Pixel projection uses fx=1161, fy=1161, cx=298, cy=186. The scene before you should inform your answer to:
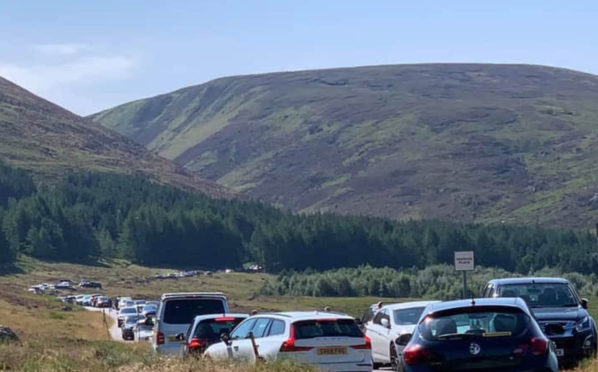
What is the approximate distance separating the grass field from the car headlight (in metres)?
1.94

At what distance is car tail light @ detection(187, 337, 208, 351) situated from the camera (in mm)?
21172

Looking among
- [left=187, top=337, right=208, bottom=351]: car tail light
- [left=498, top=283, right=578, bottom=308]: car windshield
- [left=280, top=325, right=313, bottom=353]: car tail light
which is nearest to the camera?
[left=280, top=325, right=313, bottom=353]: car tail light

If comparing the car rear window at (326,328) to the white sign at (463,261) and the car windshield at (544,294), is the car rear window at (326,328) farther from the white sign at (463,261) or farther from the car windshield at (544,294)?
the white sign at (463,261)

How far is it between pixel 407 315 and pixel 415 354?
9.03 m

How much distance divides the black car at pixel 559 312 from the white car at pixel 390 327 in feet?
5.13

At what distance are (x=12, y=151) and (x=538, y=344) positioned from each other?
17298 cm

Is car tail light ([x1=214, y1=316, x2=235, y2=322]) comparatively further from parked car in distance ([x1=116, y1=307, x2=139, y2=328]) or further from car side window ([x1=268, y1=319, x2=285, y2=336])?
parked car in distance ([x1=116, y1=307, x2=139, y2=328])

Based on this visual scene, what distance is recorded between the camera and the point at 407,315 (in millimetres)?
22250

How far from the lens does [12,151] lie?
179 meters

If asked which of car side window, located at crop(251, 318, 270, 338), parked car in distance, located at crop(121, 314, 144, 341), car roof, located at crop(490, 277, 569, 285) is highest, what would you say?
car roof, located at crop(490, 277, 569, 285)

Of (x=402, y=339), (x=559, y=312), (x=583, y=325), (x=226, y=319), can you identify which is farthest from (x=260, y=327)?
(x=583, y=325)

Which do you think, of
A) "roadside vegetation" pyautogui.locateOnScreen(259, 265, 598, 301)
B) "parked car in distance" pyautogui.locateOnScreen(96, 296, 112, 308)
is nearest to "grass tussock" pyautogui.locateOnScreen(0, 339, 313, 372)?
"parked car in distance" pyautogui.locateOnScreen(96, 296, 112, 308)

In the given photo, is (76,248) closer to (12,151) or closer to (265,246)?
(265,246)

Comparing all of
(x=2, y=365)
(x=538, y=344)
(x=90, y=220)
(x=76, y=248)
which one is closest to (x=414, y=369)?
(x=538, y=344)
